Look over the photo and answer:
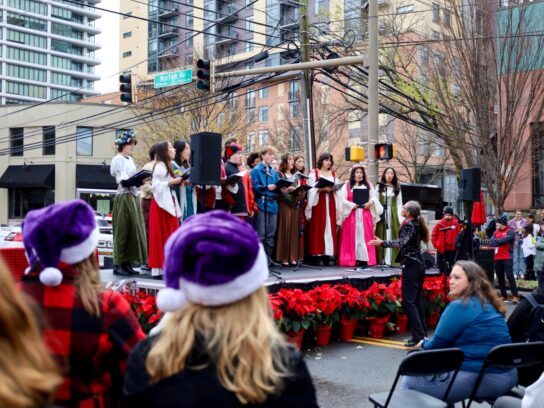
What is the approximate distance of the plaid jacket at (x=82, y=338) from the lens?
9.25 feet

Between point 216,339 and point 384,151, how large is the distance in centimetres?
1336

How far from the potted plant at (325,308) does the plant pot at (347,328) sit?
247 millimetres

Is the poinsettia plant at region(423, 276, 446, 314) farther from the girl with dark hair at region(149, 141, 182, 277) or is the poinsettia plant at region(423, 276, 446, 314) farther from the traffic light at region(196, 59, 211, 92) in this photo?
the traffic light at region(196, 59, 211, 92)

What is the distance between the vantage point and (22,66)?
4126 inches

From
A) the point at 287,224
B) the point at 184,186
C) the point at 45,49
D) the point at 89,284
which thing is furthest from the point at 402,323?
the point at 45,49

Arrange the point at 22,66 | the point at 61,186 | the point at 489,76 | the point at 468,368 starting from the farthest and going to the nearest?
the point at 22,66 < the point at 61,186 < the point at 489,76 < the point at 468,368

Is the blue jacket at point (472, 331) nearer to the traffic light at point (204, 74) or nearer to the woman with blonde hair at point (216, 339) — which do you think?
the woman with blonde hair at point (216, 339)

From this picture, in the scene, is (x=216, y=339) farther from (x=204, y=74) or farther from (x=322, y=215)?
(x=204, y=74)

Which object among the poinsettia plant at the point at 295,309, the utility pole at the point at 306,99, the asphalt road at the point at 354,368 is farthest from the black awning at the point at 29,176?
the poinsettia plant at the point at 295,309

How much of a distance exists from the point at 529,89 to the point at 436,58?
3471 millimetres

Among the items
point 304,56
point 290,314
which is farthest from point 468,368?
point 304,56

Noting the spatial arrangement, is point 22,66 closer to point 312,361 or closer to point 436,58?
point 436,58

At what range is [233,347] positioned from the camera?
229 centimetres

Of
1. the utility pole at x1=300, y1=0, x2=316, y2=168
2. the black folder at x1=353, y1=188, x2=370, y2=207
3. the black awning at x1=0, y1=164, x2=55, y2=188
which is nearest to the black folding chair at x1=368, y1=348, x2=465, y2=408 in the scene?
the black folder at x1=353, y1=188, x2=370, y2=207
